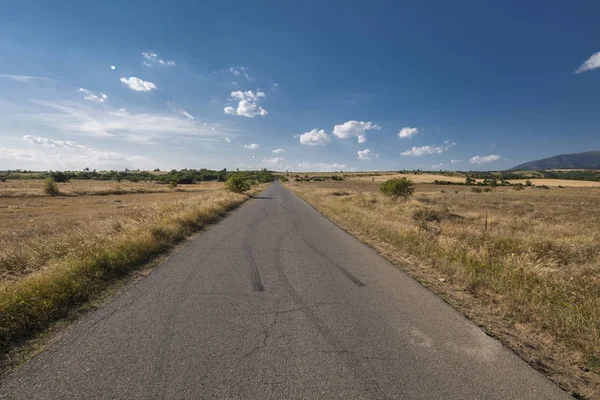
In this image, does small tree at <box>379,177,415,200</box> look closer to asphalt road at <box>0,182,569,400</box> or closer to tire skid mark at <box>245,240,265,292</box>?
tire skid mark at <box>245,240,265,292</box>

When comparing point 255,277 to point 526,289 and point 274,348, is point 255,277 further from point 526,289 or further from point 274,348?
point 526,289

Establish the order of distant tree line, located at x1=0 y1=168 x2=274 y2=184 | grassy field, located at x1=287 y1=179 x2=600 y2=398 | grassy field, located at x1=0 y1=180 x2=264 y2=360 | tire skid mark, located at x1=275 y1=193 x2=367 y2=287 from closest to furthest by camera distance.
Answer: grassy field, located at x1=287 y1=179 x2=600 y2=398
grassy field, located at x1=0 y1=180 x2=264 y2=360
tire skid mark, located at x1=275 y1=193 x2=367 y2=287
distant tree line, located at x1=0 y1=168 x2=274 y2=184

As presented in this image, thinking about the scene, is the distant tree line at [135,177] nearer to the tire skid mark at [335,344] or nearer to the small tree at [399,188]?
the small tree at [399,188]

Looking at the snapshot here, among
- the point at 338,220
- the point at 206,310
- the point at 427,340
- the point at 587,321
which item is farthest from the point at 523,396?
the point at 338,220

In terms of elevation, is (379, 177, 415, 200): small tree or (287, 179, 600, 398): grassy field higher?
(379, 177, 415, 200): small tree

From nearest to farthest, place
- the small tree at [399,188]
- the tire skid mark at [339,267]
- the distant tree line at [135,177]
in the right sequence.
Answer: the tire skid mark at [339,267], the small tree at [399,188], the distant tree line at [135,177]

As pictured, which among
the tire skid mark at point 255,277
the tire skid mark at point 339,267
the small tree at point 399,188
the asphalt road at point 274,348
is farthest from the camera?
the small tree at point 399,188

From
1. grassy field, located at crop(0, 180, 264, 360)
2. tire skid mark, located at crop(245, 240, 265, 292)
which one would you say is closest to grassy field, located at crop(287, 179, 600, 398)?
tire skid mark, located at crop(245, 240, 265, 292)

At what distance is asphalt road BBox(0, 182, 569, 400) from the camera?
9.01 feet

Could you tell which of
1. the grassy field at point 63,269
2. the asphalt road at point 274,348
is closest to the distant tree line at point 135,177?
the grassy field at point 63,269

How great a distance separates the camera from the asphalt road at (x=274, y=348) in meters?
2.75

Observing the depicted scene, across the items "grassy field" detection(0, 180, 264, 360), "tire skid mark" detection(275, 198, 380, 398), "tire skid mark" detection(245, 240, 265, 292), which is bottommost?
"tire skid mark" detection(245, 240, 265, 292)

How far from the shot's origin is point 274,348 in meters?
3.41

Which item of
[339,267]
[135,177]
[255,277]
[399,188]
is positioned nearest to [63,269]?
[255,277]
